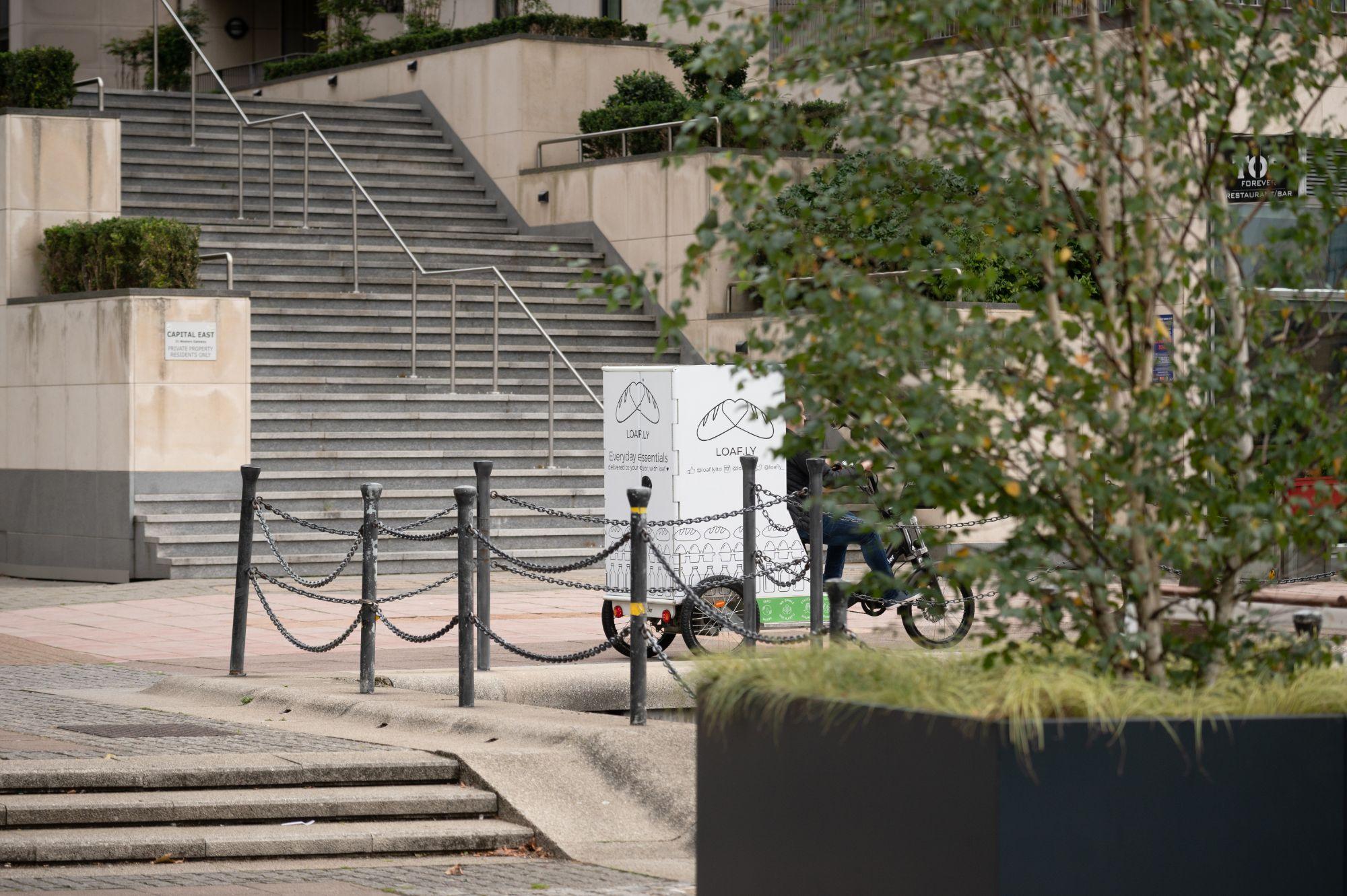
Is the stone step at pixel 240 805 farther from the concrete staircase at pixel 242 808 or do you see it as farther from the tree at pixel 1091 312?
the tree at pixel 1091 312

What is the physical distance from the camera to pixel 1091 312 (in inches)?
223

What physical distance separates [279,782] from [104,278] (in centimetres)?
1203

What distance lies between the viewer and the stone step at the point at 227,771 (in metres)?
8.92

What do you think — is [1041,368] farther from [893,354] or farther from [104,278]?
[104,278]

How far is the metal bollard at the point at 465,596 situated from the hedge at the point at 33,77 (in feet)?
40.9

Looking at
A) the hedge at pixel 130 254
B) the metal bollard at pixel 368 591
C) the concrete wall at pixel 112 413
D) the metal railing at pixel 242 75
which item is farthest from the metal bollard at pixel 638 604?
the metal railing at pixel 242 75

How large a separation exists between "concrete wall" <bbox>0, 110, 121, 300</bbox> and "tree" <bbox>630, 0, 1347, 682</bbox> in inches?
642

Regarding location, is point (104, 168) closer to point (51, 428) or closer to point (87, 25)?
point (51, 428)

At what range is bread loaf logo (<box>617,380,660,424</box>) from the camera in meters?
13.1

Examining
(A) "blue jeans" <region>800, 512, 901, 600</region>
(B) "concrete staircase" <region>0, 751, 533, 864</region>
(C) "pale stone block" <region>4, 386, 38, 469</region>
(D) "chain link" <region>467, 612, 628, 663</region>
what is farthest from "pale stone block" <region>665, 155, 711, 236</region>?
(B) "concrete staircase" <region>0, 751, 533, 864</region>

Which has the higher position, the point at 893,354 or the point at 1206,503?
the point at 893,354

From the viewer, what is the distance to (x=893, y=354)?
545 centimetres

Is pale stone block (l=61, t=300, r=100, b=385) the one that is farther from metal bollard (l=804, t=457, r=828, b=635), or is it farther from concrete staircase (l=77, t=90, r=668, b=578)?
metal bollard (l=804, t=457, r=828, b=635)

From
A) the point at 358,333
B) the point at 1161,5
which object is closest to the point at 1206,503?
the point at 1161,5
